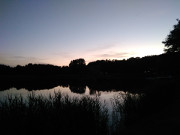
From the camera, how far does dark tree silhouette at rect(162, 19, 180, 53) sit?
2604 cm

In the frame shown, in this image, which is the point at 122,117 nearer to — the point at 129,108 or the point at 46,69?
the point at 129,108

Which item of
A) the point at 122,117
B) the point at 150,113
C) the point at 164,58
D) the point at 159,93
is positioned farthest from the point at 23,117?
the point at 164,58

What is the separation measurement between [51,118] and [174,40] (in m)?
26.1


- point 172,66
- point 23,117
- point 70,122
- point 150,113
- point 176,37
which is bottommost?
point 150,113

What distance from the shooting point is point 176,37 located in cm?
2622

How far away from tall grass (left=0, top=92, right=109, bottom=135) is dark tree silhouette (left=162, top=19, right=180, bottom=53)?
23434mm

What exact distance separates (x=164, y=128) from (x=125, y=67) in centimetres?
9961

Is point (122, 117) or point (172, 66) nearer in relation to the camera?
point (122, 117)

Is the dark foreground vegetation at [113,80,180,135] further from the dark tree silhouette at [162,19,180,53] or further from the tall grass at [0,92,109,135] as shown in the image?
the dark tree silhouette at [162,19,180,53]

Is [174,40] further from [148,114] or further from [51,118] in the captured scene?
[51,118]

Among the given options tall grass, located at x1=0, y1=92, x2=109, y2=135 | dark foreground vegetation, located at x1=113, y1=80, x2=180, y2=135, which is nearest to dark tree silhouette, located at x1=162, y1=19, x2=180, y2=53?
dark foreground vegetation, located at x1=113, y1=80, x2=180, y2=135

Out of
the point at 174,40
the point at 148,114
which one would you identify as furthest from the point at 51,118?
the point at 174,40

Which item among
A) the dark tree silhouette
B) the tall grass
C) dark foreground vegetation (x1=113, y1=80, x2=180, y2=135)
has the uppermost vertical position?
the dark tree silhouette

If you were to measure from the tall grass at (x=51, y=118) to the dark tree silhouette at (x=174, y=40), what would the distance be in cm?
2343
